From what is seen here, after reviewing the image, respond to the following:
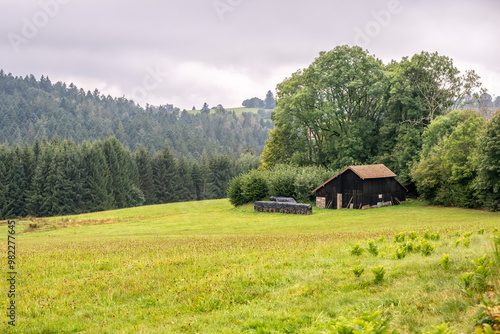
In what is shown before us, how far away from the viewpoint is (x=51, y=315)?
30.4 ft

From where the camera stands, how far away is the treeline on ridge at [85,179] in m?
87.1

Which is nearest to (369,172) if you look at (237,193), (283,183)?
(283,183)

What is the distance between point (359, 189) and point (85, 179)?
69.6 meters

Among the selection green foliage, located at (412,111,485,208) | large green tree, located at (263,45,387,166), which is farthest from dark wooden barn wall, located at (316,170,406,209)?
large green tree, located at (263,45,387,166)

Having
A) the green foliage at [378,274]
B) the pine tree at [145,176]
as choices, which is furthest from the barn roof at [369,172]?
the pine tree at [145,176]

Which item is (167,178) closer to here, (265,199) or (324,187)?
(265,199)

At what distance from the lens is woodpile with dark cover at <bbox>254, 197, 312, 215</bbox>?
163 feet

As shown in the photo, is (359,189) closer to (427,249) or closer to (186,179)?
(427,249)

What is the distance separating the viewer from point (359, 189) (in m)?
52.7

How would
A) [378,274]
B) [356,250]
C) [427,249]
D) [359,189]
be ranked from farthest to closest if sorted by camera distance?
[359,189]
[356,250]
[427,249]
[378,274]

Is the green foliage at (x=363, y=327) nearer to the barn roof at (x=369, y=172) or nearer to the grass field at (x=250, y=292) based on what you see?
the grass field at (x=250, y=292)

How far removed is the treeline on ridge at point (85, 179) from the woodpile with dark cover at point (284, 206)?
178ft

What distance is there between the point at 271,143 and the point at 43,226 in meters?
43.9

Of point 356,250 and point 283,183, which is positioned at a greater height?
point 283,183
